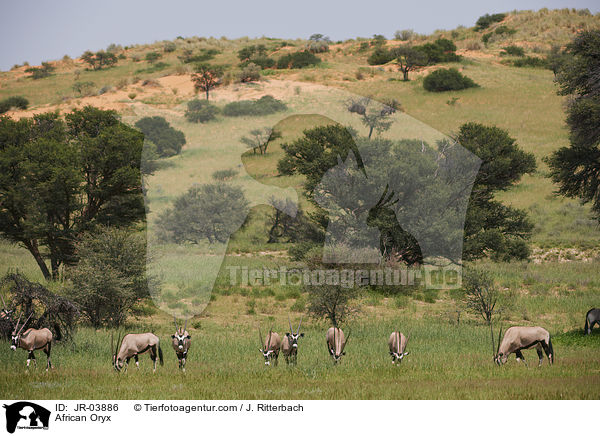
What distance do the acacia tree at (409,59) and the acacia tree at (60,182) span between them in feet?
238

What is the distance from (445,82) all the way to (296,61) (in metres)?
30.9

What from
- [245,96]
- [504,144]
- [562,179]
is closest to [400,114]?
[245,96]

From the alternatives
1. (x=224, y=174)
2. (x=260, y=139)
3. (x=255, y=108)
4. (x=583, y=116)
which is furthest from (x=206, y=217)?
(x=255, y=108)

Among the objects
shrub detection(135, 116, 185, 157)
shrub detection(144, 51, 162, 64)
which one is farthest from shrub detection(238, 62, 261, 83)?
shrub detection(144, 51, 162, 64)

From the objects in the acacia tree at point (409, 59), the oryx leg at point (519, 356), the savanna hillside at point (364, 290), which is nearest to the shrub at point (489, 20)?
the savanna hillside at point (364, 290)

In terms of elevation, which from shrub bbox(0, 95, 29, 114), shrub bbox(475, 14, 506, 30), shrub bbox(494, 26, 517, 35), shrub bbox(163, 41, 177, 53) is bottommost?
shrub bbox(0, 95, 29, 114)

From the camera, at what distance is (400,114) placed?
78.6 meters

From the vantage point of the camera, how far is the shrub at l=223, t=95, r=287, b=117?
75.4 m

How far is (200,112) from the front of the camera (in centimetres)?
7719

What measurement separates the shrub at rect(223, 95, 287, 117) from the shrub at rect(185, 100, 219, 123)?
5.56 ft

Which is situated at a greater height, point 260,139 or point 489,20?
point 489,20

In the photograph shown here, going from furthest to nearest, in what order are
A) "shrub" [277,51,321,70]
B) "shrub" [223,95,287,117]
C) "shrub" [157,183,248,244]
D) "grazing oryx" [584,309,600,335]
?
"shrub" [277,51,321,70] < "shrub" [223,95,287,117] < "shrub" [157,183,248,244] < "grazing oryx" [584,309,600,335]

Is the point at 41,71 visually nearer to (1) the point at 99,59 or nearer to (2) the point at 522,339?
(1) the point at 99,59

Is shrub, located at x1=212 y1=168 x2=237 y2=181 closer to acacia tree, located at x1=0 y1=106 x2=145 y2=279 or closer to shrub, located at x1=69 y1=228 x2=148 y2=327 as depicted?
acacia tree, located at x1=0 y1=106 x2=145 y2=279
